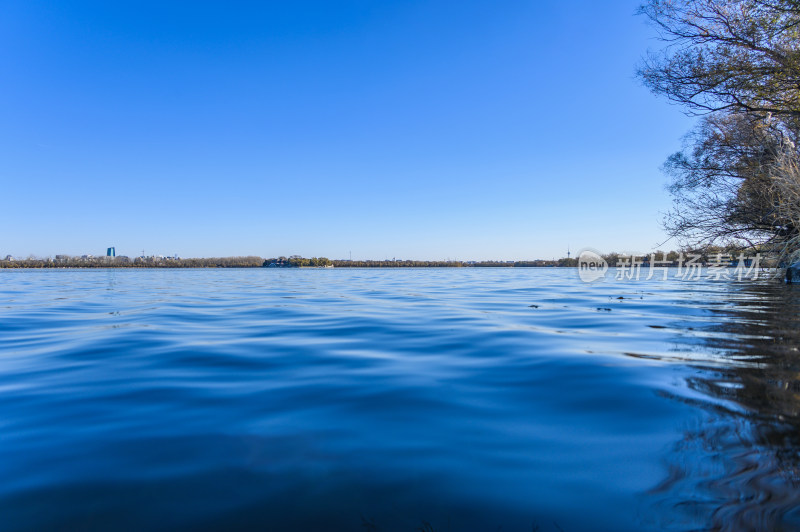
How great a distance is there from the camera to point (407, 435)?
8.77ft

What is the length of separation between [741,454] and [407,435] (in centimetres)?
177

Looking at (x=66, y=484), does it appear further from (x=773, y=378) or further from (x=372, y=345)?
(x=773, y=378)

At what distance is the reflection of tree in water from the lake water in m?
0.01

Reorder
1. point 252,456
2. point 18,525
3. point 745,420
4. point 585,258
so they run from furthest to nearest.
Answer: point 585,258, point 745,420, point 252,456, point 18,525

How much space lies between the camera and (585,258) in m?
48.6

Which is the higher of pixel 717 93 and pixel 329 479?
pixel 717 93

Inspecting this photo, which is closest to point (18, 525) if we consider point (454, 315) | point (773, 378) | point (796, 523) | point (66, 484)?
point (66, 484)

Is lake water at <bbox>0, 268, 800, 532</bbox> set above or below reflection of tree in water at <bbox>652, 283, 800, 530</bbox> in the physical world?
below

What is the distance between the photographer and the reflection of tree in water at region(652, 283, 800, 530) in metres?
1.73

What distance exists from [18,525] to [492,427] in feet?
7.92

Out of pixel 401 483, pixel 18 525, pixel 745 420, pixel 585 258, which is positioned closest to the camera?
pixel 18 525

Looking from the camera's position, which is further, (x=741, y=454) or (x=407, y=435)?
(x=407, y=435)

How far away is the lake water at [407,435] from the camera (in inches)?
72.8

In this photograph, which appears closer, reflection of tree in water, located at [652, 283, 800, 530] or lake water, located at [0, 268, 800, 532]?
reflection of tree in water, located at [652, 283, 800, 530]
